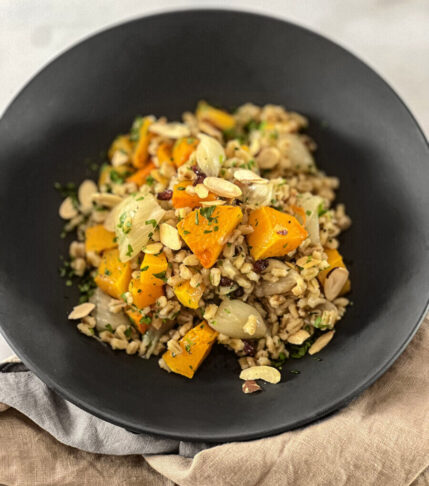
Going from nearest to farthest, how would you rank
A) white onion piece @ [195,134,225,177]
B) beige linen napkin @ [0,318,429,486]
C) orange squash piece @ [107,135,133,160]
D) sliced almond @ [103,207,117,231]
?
beige linen napkin @ [0,318,429,486] < white onion piece @ [195,134,225,177] < sliced almond @ [103,207,117,231] < orange squash piece @ [107,135,133,160]

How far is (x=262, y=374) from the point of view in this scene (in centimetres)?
308

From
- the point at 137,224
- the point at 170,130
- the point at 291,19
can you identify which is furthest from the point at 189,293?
the point at 291,19

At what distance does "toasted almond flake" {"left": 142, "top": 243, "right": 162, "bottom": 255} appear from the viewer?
304cm

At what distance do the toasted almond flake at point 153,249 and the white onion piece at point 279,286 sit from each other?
0.54 meters

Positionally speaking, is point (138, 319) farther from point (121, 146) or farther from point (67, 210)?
point (121, 146)

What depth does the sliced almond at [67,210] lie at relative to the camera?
11.6 ft

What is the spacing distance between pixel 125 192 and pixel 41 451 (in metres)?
1.42

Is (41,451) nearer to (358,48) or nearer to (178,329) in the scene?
(178,329)

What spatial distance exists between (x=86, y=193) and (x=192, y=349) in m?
1.15

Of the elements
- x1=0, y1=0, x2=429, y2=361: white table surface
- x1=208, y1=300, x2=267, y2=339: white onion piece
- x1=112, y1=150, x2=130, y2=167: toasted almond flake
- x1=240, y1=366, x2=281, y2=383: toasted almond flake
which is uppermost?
x1=0, y1=0, x2=429, y2=361: white table surface

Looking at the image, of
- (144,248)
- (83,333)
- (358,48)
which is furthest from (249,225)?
(358,48)

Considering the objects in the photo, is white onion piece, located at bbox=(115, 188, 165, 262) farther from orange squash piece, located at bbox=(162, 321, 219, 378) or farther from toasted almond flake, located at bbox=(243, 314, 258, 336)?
toasted almond flake, located at bbox=(243, 314, 258, 336)

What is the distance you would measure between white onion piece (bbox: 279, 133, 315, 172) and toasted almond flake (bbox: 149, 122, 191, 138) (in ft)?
1.82

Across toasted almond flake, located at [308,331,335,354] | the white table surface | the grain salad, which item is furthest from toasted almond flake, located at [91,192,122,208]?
the white table surface
